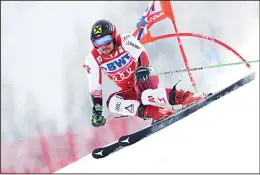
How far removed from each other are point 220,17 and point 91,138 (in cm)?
874

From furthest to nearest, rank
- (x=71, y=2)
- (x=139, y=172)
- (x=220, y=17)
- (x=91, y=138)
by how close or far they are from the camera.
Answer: (x=71, y=2), (x=220, y=17), (x=91, y=138), (x=139, y=172)

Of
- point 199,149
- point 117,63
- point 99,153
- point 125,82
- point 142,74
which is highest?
point 117,63

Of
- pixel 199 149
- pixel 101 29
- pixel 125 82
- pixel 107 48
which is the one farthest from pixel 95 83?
pixel 199 149

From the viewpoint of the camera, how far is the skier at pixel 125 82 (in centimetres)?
789

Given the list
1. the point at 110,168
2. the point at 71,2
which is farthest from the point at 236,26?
the point at 110,168

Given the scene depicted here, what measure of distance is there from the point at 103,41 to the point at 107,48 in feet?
0.53

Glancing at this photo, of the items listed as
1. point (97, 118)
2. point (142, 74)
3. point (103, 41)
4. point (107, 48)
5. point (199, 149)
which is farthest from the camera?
point (199, 149)

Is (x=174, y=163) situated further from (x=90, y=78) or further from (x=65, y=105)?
(x=65, y=105)

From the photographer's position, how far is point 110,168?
8.88 metres

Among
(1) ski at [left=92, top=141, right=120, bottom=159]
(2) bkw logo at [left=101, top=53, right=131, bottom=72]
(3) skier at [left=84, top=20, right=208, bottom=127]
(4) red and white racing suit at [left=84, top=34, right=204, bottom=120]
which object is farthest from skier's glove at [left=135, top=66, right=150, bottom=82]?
(1) ski at [left=92, top=141, right=120, bottom=159]

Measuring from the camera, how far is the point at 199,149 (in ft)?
29.0

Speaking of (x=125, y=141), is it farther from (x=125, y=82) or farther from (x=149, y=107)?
(x=125, y=82)

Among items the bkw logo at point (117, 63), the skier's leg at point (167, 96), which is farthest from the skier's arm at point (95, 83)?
the skier's leg at point (167, 96)

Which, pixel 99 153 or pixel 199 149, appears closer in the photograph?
pixel 99 153
